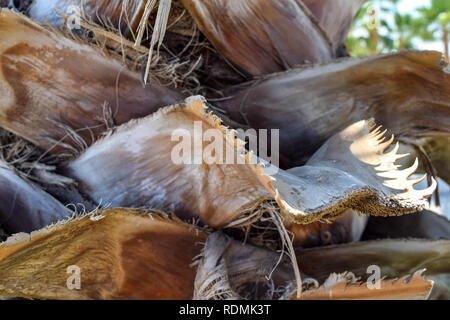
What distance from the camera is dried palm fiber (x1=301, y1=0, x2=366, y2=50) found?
2049 millimetres

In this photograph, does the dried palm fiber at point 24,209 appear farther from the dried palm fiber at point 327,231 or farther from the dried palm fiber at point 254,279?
the dried palm fiber at point 327,231

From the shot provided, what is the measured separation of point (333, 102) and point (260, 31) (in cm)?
33

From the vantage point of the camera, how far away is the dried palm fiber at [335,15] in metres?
2.05

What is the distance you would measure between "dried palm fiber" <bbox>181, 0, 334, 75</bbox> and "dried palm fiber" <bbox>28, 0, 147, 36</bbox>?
0.52 ft

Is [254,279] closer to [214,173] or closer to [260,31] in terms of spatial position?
[214,173]

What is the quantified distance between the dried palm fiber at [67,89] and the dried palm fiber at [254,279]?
471 millimetres

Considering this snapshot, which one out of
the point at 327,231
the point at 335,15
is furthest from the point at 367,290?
the point at 335,15

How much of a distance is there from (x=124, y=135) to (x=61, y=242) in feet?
1.12

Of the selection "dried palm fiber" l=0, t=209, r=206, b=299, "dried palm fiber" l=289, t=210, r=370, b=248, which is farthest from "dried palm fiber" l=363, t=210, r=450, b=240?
"dried palm fiber" l=0, t=209, r=206, b=299

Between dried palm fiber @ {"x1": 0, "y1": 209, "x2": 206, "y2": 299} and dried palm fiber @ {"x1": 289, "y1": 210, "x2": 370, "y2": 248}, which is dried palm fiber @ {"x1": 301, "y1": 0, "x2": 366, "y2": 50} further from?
dried palm fiber @ {"x1": 0, "y1": 209, "x2": 206, "y2": 299}

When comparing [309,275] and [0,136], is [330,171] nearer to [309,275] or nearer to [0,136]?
[309,275]

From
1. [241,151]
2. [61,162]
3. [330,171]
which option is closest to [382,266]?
[330,171]
